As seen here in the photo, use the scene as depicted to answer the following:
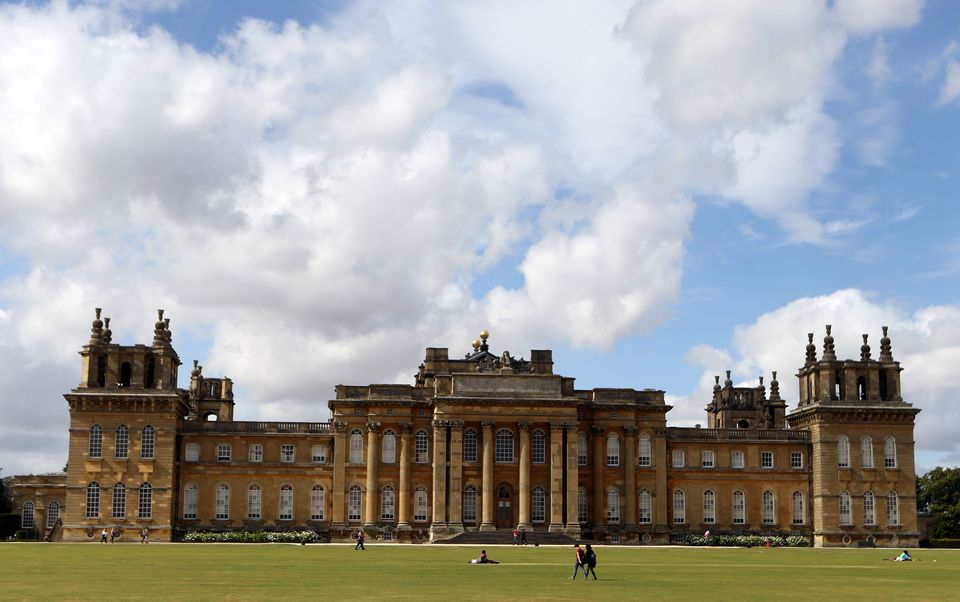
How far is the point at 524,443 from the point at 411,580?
160 ft

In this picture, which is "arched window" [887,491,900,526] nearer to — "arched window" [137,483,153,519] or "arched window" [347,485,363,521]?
"arched window" [347,485,363,521]

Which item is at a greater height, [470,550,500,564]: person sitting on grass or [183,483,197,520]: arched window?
[183,483,197,520]: arched window

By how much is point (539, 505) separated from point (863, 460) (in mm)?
23284

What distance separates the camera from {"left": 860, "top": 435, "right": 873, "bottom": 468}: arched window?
88.2m

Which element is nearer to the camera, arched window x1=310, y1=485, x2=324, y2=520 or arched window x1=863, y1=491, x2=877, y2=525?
arched window x1=310, y1=485, x2=324, y2=520

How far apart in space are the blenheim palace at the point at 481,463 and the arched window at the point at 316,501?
0.14 metres

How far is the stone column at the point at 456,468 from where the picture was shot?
84.4 meters

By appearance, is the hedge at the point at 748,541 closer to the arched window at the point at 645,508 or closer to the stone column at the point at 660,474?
the stone column at the point at 660,474

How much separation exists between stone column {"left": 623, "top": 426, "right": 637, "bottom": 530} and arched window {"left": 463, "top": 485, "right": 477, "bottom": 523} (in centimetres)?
1069

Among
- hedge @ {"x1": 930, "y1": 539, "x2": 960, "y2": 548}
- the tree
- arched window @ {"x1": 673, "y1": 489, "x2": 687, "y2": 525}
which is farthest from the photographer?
A: the tree

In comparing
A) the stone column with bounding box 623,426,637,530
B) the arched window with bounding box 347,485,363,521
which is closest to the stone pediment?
the stone column with bounding box 623,426,637,530

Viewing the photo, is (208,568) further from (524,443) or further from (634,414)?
(634,414)

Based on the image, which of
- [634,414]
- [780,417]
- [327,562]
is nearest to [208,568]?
[327,562]

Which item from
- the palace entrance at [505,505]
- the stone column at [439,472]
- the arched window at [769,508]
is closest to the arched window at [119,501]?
the stone column at [439,472]
